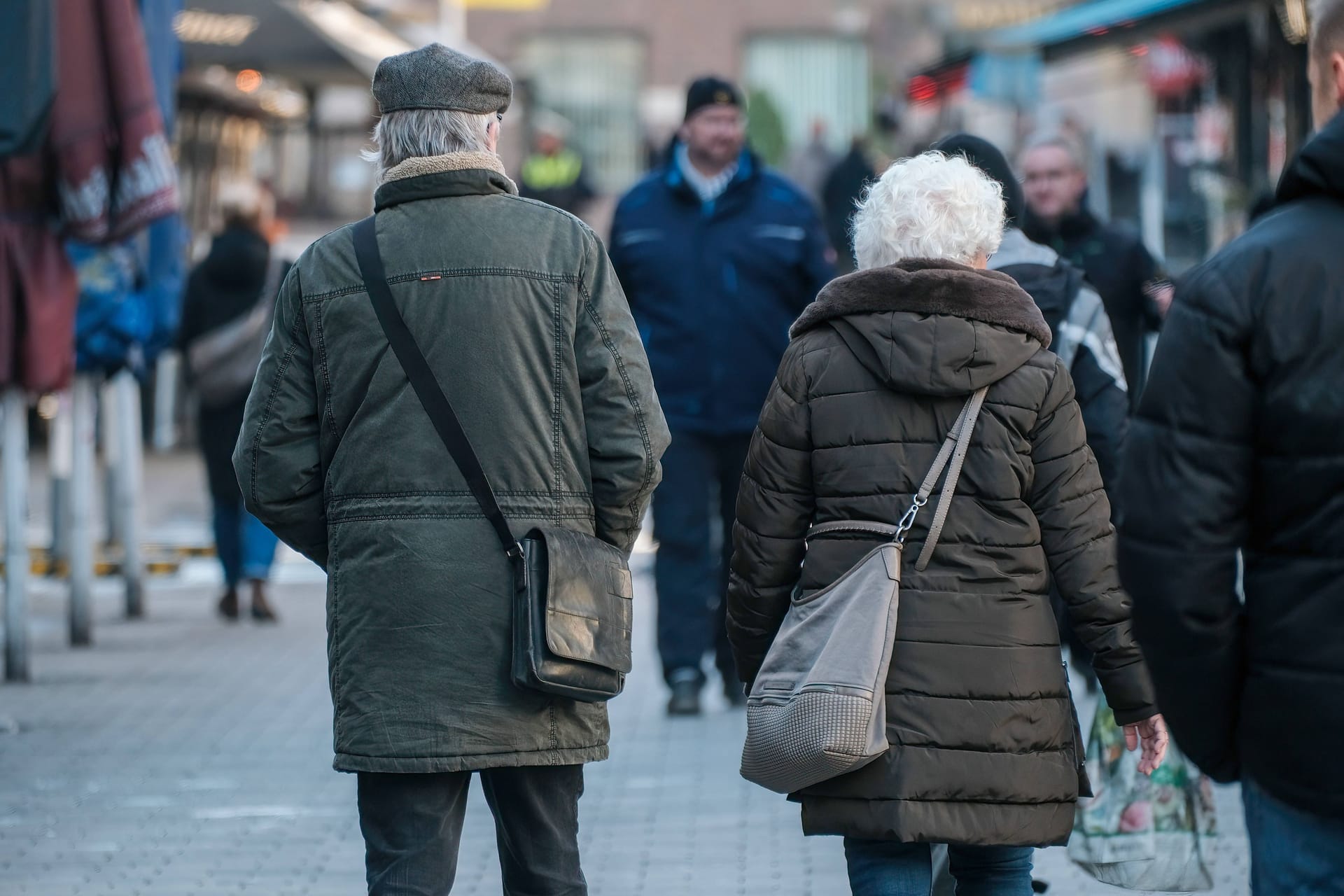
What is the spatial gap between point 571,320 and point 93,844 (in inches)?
113

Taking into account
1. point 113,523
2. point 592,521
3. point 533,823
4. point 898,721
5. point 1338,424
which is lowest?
point 113,523

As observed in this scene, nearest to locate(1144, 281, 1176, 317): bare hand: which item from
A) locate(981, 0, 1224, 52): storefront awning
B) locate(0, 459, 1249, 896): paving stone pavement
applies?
locate(0, 459, 1249, 896): paving stone pavement

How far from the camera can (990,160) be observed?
5211 mm

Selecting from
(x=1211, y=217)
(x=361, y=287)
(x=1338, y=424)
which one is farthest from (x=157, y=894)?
(x=1211, y=217)

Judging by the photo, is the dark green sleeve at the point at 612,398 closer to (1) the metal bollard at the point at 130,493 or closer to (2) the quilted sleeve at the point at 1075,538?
(2) the quilted sleeve at the point at 1075,538

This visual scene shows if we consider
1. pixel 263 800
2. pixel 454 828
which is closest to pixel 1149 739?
pixel 454 828

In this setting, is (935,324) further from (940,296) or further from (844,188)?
(844,188)

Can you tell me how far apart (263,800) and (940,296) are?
3453 mm

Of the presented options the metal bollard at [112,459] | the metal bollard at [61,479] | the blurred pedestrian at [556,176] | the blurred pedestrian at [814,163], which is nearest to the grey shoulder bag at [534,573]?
the metal bollard at [61,479]

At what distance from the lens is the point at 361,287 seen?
12.3 feet

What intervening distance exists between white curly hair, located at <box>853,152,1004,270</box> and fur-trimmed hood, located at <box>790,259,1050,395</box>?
7cm

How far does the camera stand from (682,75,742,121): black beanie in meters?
7.64

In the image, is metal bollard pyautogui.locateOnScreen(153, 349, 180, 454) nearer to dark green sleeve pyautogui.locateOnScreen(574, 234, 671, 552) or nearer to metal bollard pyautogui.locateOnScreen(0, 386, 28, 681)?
metal bollard pyautogui.locateOnScreen(0, 386, 28, 681)

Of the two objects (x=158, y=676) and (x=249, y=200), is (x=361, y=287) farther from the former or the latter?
(x=249, y=200)
